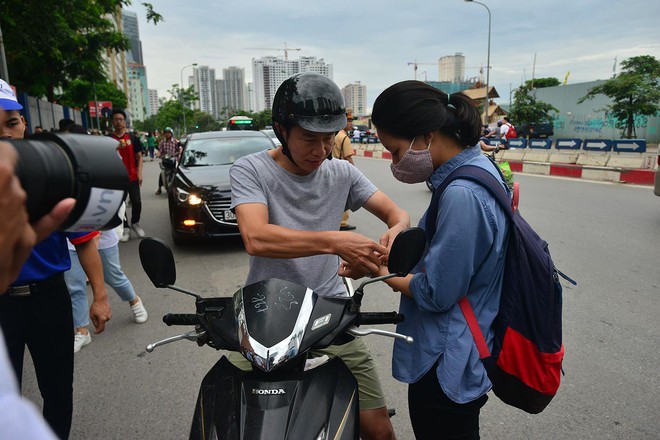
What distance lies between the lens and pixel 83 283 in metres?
3.73

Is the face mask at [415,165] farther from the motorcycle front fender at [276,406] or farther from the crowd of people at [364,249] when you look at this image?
the motorcycle front fender at [276,406]

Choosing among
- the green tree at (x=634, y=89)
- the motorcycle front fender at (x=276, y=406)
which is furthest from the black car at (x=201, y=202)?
the green tree at (x=634, y=89)

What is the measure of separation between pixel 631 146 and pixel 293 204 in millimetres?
20749

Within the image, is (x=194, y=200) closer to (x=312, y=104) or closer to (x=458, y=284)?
(x=312, y=104)

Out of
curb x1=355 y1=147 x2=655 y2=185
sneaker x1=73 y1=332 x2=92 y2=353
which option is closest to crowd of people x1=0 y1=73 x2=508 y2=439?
sneaker x1=73 y1=332 x2=92 y2=353

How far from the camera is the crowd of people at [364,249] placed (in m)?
1.57

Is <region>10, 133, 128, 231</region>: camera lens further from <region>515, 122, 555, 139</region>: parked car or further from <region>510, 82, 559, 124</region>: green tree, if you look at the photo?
<region>510, 82, 559, 124</region>: green tree

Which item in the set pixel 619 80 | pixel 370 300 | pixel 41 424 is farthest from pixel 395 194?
pixel 619 80

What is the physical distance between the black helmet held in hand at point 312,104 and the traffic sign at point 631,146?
→ 65.4ft

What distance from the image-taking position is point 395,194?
11547 mm

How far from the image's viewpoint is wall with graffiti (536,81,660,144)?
→ 33.4 m

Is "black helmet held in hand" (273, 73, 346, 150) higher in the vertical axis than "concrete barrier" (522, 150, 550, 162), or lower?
higher

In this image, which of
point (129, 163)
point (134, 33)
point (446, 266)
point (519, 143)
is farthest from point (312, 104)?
point (134, 33)

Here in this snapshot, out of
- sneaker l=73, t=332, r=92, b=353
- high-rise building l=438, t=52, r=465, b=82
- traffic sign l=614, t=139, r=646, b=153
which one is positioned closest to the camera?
sneaker l=73, t=332, r=92, b=353
